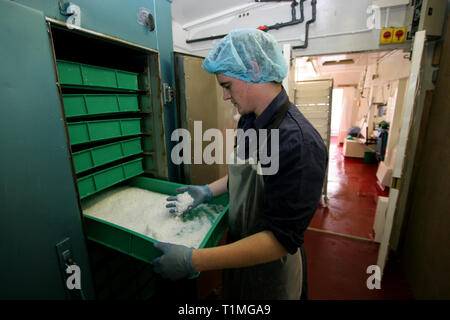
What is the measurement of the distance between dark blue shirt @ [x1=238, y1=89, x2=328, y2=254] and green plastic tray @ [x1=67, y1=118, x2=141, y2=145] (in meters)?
0.93

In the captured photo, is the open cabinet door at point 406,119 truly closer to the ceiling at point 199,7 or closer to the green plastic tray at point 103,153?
the ceiling at point 199,7

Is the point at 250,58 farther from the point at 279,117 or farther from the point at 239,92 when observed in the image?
the point at 279,117

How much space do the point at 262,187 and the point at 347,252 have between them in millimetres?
2021

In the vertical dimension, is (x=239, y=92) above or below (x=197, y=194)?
above

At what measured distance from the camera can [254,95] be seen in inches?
34.0

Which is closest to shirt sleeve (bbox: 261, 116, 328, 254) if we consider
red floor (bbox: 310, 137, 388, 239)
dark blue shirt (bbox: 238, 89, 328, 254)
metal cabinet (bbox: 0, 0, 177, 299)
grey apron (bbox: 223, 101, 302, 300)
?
dark blue shirt (bbox: 238, 89, 328, 254)

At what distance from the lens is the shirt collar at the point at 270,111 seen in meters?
0.82

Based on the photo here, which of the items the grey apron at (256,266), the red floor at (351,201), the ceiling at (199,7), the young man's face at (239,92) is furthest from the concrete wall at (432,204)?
the ceiling at (199,7)

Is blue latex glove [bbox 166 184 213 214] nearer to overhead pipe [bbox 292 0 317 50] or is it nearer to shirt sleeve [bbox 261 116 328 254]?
shirt sleeve [bbox 261 116 328 254]

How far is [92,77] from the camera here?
1039mm

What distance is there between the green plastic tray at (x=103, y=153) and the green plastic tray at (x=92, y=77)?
13.0 inches

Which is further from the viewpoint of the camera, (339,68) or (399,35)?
(339,68)

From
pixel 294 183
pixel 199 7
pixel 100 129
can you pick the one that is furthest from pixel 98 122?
pixel 199 7
